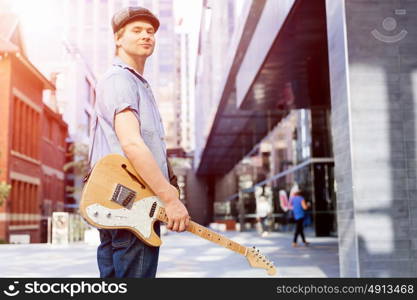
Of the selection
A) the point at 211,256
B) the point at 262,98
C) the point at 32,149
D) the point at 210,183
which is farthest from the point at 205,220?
the point at 211,256

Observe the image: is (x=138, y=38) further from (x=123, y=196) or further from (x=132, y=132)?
(x=123, y=196)

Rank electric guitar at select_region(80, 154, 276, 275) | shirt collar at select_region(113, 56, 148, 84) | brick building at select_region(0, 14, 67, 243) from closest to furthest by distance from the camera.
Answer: electric guitar at select_region(80, 154, 276, 275), shirt collar at select_region(113, 56, 148, 84), brick building at select_region(0, 14, 67, 243)

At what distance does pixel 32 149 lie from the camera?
1128 inches

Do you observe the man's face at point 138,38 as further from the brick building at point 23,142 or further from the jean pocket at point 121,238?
the brick building at point 23,142

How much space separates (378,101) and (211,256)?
6.34 meters

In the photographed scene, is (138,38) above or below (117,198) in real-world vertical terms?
above

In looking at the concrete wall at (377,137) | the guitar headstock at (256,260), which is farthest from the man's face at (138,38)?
the concrete wall at (377,137)

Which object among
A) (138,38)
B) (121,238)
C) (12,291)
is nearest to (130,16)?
(138,38)

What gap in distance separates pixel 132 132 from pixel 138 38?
1.62ft

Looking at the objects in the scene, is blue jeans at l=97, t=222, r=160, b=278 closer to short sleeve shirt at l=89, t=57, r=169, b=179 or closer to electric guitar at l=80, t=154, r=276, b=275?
electric guitar at l=80, t=154, r=276, b=275

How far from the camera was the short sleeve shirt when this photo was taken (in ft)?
8.40

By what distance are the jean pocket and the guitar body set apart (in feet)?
0.14

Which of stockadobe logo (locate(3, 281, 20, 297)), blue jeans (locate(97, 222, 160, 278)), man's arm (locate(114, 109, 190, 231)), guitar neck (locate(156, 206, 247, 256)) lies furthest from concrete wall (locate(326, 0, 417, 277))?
man's arm (locate(114, 109, 190, 231))

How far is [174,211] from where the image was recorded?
8.13ft
